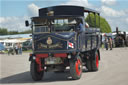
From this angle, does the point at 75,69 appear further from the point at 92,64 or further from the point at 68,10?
the point at 68,10

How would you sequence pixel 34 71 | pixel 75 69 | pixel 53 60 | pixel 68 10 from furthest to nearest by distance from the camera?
pixel 68 10, pixel 34 71, pixel 53 60, pixel 75 69

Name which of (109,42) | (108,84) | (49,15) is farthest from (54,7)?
(109,42)

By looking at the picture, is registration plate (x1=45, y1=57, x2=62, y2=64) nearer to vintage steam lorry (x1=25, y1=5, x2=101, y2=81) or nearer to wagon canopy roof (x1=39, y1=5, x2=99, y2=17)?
vintage steam lorry (x1=25, y1=5, x2=101, y2=81)

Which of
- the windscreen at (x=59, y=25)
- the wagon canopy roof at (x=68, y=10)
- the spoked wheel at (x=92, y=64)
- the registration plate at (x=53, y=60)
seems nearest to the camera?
the registration plate at (x=53, y=60)

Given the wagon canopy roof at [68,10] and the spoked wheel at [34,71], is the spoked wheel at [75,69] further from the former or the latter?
the wagon canopy roof at [68,10]

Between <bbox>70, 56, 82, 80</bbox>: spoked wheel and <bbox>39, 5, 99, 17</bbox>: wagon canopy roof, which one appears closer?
<bbox>70, 56, 82, 80</bbox>: spoked wheel

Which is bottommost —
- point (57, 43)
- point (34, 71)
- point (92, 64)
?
point (92, 64)

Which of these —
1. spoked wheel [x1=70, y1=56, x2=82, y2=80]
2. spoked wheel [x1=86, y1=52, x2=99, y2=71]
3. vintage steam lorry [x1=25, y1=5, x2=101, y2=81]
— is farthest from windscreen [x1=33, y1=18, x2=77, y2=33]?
spoked wheel [x1=86, y1=52, x2=99, y2=71]

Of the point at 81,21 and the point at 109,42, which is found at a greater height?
the point at 81,21

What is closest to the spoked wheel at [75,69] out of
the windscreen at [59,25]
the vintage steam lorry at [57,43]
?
the vintage steam lorry at [57,43]

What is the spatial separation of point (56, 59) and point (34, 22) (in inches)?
77.6

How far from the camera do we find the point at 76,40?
12938mm

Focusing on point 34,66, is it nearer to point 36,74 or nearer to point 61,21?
point 36,74

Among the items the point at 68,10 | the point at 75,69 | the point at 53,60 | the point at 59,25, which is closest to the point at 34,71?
the point at 53,60
